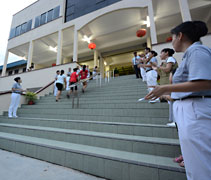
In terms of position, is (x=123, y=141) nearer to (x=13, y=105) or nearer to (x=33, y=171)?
(x=33, y=171)

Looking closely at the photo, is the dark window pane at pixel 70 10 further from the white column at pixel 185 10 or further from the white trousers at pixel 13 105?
the white trousers at pixel 13 105

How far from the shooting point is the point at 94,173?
1.61 metres

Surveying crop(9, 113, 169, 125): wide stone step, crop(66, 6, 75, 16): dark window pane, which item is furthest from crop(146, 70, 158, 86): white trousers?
crop(66, 6, 75, 16): dark window pane

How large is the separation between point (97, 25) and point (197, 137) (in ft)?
31.1

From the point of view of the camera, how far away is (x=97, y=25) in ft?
28.1

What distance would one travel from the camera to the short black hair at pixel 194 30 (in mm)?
864

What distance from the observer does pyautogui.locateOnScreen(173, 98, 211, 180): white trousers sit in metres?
0.70

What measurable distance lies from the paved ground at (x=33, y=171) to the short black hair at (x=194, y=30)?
1944 millimetres

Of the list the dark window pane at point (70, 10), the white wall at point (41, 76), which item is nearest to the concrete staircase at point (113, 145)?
the white wall at point (41, 76)

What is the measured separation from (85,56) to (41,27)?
4.77 metres

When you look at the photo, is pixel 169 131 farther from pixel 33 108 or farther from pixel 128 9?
pixel 128 9

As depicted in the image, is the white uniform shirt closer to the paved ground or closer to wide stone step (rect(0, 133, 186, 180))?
wide stone step (rect(0, 133, 186, 180))

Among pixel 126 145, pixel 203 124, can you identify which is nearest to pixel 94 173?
pixel 126 145

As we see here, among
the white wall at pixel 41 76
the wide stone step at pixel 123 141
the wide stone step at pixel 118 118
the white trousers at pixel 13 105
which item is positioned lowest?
the wide stone step at pixel 123 141
